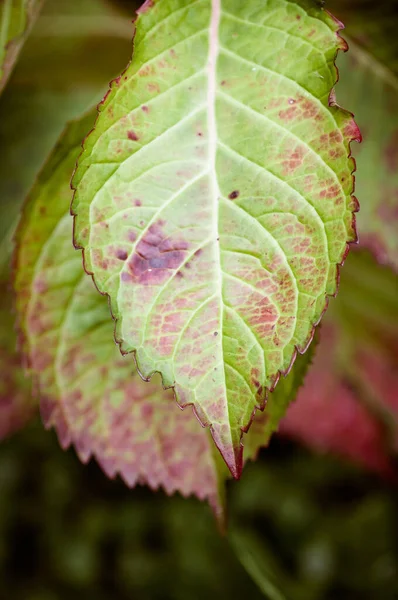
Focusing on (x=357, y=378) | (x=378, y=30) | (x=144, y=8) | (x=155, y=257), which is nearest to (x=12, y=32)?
(x=144, y=8)

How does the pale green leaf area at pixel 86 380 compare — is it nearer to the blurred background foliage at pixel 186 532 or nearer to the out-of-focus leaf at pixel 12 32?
the out-of-focus leaf at pixel 12 32

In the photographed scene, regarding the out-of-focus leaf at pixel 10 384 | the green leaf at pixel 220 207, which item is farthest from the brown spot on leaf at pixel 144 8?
the out-of-focus leaf at pixel 10 384

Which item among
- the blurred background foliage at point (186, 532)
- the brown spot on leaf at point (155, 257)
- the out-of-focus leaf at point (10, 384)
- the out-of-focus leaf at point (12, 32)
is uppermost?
the out-of-focus leaf at point (12, 32)

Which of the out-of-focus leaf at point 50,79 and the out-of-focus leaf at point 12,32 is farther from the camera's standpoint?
the out-of-focus leaf at point 50,79

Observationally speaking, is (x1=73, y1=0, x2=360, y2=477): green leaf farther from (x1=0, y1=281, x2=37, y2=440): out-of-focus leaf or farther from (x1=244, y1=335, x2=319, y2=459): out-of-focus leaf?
(x1=0, y1=281, x2=37, y2=440): out-of-focus leaf

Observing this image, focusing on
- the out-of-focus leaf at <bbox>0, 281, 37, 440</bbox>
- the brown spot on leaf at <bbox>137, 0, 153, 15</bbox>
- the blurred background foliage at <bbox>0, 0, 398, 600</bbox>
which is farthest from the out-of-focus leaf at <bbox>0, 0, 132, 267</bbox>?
the blurred background foliage at <bbox>0, 0, 398, 600</bbox>

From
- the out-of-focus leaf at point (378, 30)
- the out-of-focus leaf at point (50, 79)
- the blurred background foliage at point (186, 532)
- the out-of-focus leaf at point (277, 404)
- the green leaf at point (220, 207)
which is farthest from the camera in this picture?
the blurred background foliage at point (186, 532)
